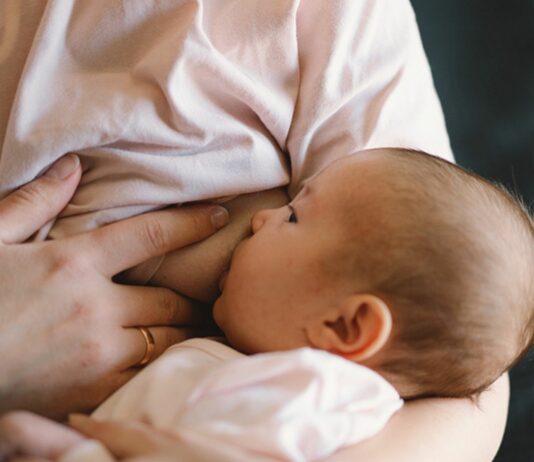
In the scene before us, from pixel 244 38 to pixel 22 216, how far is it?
1.20 feet

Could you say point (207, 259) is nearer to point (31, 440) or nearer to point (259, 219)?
point (259, 219)

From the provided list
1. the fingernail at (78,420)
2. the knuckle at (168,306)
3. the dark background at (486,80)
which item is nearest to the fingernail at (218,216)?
the knuckle at (168,306)

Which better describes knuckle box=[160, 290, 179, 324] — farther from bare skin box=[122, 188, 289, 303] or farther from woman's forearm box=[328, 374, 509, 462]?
woman's forearm box=[328, 374, 509, 462]

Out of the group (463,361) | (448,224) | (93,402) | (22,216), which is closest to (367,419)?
(463,361)

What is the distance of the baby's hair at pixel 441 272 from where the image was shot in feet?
2.94

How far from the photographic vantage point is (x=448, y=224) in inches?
35.8

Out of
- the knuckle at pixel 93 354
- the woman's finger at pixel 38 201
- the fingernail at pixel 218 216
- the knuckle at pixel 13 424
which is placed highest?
the woman's finger at pixel 38 201

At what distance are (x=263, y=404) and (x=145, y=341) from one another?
0.26 meters

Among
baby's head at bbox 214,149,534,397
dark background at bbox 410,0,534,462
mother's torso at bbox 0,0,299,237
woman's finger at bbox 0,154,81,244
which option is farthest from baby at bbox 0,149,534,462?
dark background at bbox 410,0,534,462

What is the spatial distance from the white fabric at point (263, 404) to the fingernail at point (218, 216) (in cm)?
20

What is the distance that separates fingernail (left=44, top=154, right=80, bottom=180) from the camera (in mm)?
982

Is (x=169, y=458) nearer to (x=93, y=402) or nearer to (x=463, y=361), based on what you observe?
(x=93, y=402)

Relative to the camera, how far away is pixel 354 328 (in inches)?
36.0

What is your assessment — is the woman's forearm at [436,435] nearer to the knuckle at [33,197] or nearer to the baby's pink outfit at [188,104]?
the baby's pink outfit at [188,104]
